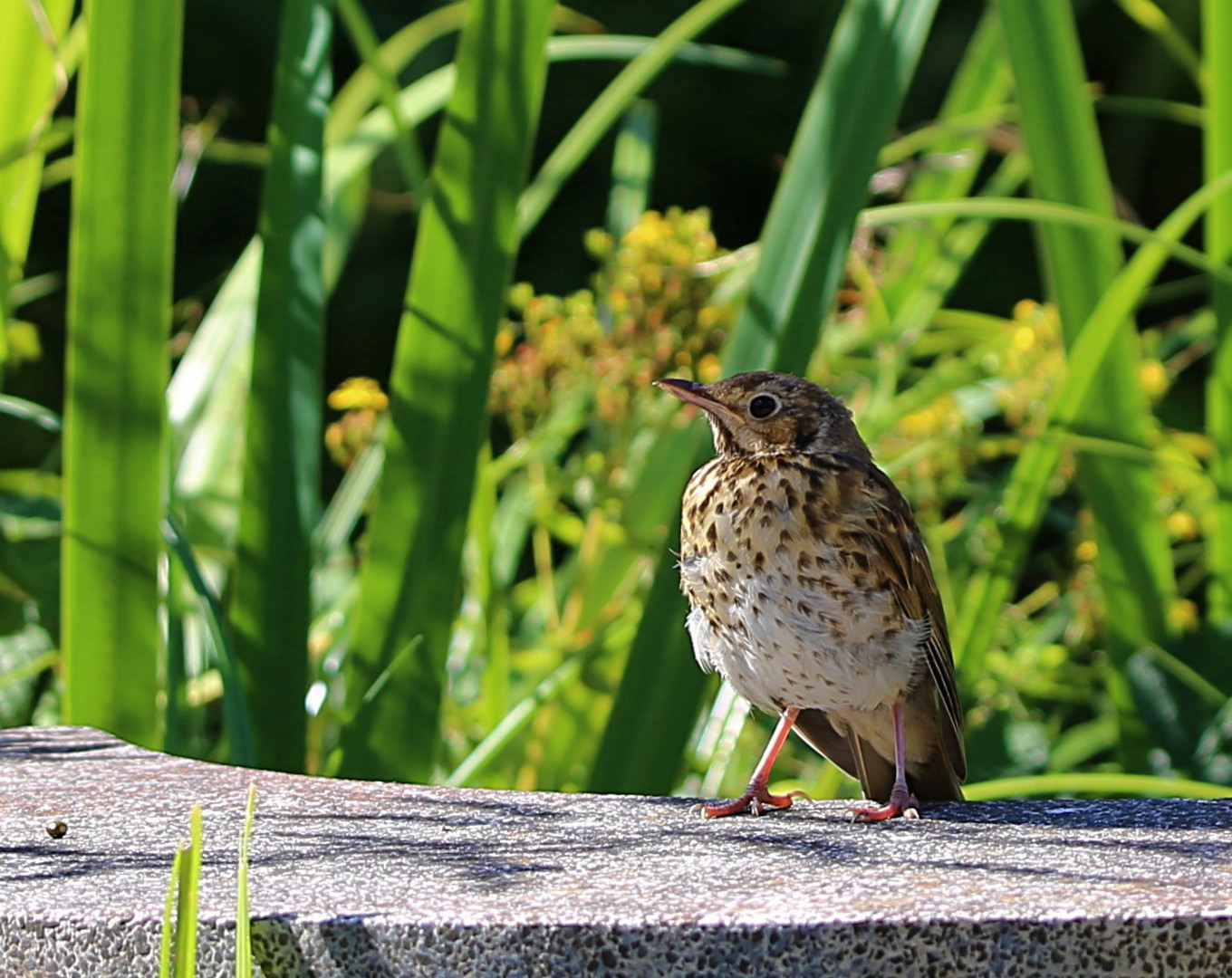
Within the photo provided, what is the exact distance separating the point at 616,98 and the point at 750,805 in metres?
1.24

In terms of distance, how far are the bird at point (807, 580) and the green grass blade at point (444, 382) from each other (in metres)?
0.42

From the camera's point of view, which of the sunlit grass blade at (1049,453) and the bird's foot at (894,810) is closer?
the bird's foot at (894,810)

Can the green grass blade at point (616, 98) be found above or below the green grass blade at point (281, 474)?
above

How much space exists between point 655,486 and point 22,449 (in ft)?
6.47

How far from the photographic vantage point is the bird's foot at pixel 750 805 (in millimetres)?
1541

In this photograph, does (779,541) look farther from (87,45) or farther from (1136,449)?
(87,45)

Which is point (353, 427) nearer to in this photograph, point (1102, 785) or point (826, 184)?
point (826, 184)

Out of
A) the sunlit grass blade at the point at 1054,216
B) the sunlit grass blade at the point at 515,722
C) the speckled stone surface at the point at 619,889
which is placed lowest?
the sunlit grass blade at the point at 515,722

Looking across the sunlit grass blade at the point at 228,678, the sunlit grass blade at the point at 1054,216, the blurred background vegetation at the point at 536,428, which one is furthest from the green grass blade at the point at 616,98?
the sunlit grass blade at the point at 228,678

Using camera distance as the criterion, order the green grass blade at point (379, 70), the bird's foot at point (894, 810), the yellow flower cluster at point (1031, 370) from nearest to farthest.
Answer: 1. the bird's foot at point (894, 810)
2. the green grass blade at point (379, 70)
3. the yellow flower cluster at point (1031, 370)

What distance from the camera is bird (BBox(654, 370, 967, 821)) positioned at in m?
1.56

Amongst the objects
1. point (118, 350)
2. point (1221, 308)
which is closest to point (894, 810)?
point (118, 350)

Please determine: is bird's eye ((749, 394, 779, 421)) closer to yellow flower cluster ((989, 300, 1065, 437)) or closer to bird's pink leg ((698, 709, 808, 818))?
bird's pink leg ((698, 709, 808, 818))

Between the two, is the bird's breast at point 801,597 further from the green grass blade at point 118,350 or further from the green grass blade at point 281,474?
the green grass blade at point 118,350
